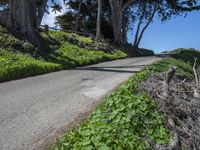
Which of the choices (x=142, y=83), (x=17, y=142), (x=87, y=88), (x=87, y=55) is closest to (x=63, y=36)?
(x=87, y=55)

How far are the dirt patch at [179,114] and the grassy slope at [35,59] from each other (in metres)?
6.96

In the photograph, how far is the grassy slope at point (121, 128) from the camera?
19.3 ft

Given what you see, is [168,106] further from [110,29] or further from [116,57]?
[110,29]

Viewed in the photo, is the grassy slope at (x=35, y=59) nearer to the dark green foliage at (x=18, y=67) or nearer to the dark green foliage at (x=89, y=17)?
the dark green foliage at (x=18, y=67)

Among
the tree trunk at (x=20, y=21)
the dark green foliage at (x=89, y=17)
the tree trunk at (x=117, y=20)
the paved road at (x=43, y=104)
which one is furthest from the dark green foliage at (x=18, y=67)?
the dark green foliage at (x=89, y=17)

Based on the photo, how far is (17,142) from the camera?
730 centimetres

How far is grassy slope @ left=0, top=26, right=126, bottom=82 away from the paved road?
35.3 inches

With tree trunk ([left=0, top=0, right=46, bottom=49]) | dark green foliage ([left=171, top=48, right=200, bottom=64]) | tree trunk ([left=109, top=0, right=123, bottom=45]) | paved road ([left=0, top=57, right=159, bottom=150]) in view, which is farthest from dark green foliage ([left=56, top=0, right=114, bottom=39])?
paved road ([left=0, top=57, right=159, bottom=150])

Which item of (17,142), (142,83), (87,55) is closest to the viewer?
(17,142)

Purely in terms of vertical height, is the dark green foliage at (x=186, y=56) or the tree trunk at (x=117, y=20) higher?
the tree trunk at (x=117, y=20)

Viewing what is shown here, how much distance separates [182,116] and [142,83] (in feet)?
8.11

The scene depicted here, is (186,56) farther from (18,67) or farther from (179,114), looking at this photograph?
(179,114)

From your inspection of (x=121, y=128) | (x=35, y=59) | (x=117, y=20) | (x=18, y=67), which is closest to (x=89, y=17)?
(x=117, y=20)

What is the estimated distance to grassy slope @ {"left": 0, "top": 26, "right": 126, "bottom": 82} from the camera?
16.8m
